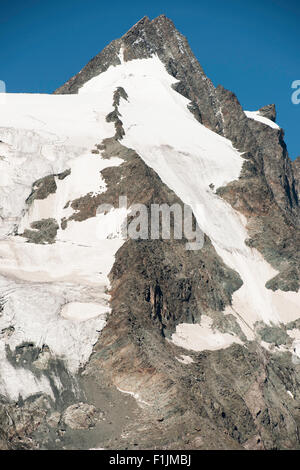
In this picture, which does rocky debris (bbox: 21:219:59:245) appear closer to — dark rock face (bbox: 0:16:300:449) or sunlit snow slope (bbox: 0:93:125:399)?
dark rock face (bbox: 0:16:300:449)

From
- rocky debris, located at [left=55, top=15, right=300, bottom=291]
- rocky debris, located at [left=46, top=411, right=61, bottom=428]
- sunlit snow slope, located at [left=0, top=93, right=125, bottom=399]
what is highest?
rocky debris, located at [left=55, top=15, right=300, bottom=291]

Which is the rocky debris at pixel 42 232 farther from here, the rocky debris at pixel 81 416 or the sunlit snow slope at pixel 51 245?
the rocky debris at pixel 81 416

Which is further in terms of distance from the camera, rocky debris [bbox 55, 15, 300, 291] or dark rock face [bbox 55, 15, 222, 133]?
dark rock face [bbox 55, 15, 222, 133]

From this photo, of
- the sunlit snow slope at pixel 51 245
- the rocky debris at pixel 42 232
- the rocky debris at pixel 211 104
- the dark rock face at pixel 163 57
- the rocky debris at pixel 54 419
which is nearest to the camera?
the rocky debris at pixel 54 419

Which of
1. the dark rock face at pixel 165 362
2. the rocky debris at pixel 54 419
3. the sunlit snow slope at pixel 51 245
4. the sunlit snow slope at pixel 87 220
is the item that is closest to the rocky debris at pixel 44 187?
the dark rock face at pixel 165 362

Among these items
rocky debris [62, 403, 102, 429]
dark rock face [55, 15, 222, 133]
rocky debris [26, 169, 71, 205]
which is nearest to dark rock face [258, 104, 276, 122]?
dark rock face [55, 15, 222, 133]

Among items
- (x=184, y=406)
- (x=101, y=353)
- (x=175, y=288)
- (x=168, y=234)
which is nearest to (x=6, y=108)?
(x=168, y=234)

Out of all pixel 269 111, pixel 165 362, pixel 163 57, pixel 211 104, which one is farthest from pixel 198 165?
pixel 269 111

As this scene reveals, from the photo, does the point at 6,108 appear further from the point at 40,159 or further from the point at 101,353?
the point at 101,353
